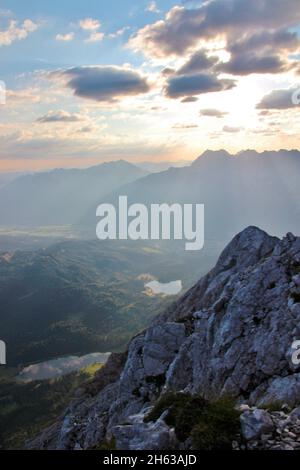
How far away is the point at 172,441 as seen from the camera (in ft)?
74.8

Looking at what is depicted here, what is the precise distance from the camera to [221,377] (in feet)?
149

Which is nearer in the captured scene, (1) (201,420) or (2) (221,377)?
(1) (201,420)

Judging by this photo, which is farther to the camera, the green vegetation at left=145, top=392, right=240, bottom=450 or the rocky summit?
the rocky summit

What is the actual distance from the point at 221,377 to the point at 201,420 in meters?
23.7

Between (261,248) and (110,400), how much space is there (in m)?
40.4

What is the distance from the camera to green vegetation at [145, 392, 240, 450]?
2127cm

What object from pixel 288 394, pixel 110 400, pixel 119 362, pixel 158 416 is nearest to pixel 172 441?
pixel 158 416

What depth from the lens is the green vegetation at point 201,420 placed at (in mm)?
21266

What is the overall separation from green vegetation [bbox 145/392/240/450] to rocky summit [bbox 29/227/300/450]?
6cm

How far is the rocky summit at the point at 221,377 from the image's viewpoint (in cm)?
2261

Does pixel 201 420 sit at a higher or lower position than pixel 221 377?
higher

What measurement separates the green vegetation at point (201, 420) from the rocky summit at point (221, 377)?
2.2 inches

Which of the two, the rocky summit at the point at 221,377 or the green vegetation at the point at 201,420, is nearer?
the green vegetation at the point at 201,420
